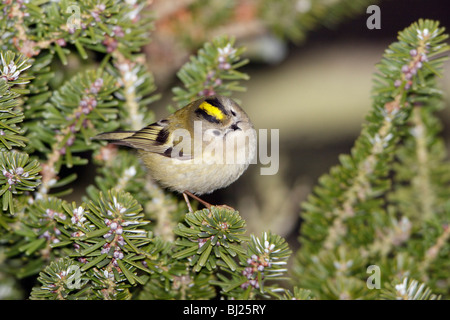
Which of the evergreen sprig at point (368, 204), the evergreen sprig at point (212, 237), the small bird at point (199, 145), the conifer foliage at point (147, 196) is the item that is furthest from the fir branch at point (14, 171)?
the evergreen sprig at point (368, 204)

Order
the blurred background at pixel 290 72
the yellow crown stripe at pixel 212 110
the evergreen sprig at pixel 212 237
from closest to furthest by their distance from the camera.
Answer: the evergreen sprig at pixel 212 237 < the yellow crown stripe at pixel 212 110 < the blurred background at pixel 290 72

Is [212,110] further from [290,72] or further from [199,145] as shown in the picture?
[290,72]

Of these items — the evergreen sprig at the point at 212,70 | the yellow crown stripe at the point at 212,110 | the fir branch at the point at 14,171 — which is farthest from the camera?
the yellow crown stripe at the point at 212,110

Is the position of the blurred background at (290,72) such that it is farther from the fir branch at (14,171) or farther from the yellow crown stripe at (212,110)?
the fir branch at (14,171)

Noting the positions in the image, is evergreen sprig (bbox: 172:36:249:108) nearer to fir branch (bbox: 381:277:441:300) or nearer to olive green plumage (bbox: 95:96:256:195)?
olive green plumage (bbox: 95:96:256:195)

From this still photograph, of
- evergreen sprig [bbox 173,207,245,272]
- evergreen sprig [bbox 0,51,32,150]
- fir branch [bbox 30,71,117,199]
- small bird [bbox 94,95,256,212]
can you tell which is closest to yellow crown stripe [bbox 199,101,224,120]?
small bird [bbox 94,95,256,212]

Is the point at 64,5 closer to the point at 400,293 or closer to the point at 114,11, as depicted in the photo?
the point at 114,11

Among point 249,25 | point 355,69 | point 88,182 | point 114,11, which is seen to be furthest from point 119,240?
point 355,69

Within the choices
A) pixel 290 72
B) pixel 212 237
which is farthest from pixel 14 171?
pixel 290 72
